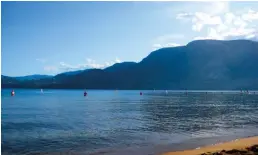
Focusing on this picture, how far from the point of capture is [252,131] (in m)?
36.9

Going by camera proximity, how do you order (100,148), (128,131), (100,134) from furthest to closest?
(128,131), (100,134), (100,148)

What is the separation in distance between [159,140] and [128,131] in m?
6.70

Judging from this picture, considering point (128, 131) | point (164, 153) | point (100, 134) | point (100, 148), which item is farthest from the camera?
point (128, 131)

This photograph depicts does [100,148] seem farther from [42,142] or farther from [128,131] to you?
[128,131]

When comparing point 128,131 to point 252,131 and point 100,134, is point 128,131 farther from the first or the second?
point 252,131

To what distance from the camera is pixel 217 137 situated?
3219 centimetres

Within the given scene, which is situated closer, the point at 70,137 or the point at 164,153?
the point at 164,153

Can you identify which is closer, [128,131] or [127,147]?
[127,147]

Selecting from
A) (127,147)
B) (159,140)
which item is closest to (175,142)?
(159,140)

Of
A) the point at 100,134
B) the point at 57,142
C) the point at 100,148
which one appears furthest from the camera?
the point at 100,134

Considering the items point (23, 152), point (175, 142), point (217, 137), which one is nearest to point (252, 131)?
point (217, 137)

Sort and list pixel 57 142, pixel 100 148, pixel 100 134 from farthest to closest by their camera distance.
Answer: pixel 100 134 → pixel 57 142 → pixel 100 148

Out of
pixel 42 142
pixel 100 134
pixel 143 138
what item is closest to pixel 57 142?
pixel 42 142

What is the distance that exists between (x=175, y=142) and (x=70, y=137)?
438 inches
